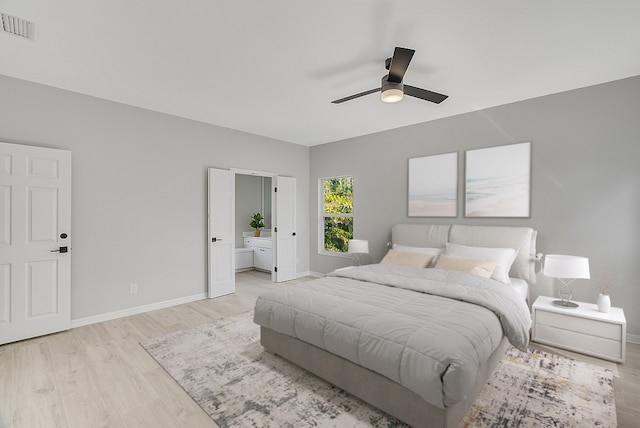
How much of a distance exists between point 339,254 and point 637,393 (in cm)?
414

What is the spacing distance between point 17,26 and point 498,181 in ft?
16.5

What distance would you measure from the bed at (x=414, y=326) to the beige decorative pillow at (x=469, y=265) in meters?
0.01

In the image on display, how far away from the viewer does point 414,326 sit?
1.96m

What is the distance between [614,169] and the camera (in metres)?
3.12

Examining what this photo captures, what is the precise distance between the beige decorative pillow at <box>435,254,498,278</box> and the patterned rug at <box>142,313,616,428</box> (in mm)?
795

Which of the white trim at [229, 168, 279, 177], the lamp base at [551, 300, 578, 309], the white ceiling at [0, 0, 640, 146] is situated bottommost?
the lamp base at [551, 300, 578, 309]

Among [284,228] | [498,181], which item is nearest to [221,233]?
[284,228]

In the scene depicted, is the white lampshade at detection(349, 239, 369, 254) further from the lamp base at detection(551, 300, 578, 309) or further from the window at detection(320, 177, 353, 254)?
the lamp base at detection(551, 300, 578, 309)

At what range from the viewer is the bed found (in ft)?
5.64

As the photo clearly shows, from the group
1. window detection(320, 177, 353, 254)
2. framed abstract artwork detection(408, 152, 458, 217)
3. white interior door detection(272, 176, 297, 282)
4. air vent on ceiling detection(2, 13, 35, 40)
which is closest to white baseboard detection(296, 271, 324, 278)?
white interior door detection(272, 176, 297, 282)

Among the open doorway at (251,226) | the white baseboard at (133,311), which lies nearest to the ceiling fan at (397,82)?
the white baseboard at (133,311)

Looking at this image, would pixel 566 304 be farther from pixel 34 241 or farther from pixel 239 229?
pixel 239 229

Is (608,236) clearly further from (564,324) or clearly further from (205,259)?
(205,259)

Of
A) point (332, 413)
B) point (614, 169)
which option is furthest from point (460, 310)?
point (614, 169)
